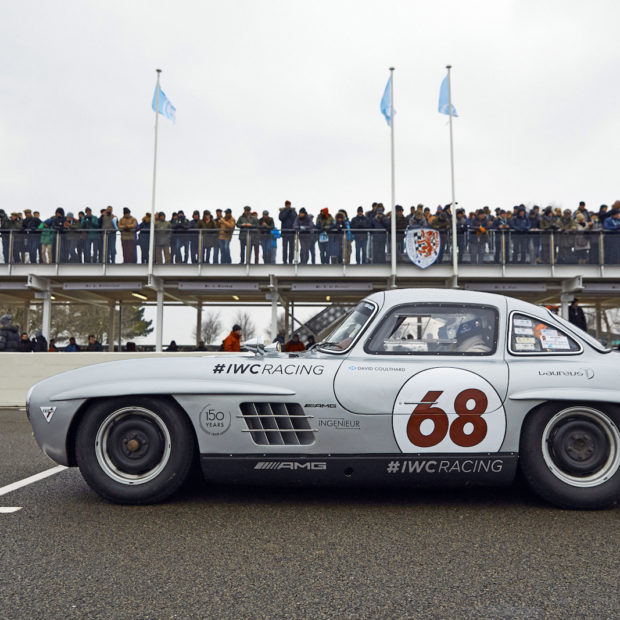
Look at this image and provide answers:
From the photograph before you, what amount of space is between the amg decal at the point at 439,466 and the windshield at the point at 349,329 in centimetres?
87

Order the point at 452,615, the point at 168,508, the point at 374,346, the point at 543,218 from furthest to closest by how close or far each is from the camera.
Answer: the point at 543,218
the point at 374,346
the point at 168,508
the point at 452,615

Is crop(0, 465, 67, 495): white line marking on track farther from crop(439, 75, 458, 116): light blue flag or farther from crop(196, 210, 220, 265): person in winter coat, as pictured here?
crop(439, 75, 458, 116): light blue flag

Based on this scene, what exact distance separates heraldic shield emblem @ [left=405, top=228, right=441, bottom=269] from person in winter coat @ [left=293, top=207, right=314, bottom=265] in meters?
3.20

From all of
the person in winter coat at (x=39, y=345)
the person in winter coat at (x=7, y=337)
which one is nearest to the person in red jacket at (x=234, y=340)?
the person in winter coat at (x=7, y=337)

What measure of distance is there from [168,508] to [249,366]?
41.0 inches

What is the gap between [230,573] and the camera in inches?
103

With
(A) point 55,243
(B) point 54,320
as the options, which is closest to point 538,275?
(A) point 55,243

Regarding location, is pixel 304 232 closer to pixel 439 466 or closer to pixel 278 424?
pixel 278 424

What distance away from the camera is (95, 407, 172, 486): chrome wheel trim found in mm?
3736

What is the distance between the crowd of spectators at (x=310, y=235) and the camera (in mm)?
18328

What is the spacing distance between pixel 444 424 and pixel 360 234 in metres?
15.3

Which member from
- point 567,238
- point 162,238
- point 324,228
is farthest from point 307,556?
point 567,238

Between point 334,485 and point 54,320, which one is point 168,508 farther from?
point 54,320

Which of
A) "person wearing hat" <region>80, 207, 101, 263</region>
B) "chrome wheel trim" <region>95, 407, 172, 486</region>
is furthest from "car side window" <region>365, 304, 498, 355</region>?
"person wearing hat" <region>80, 207, 101, 263</region>
